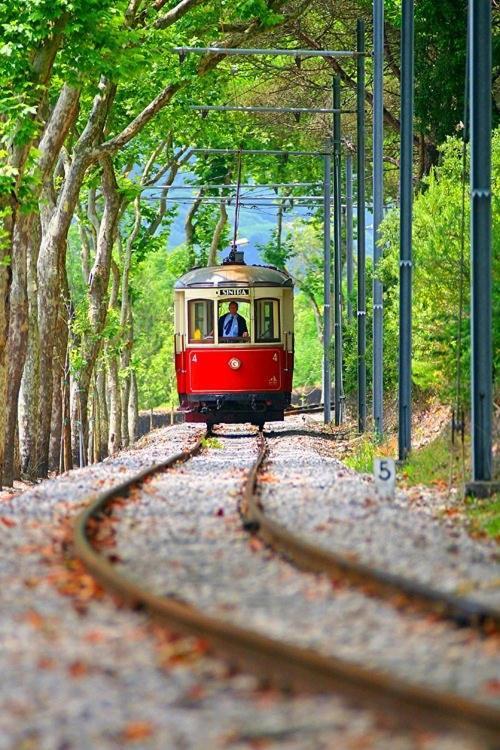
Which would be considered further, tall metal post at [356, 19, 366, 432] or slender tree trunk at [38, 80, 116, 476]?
tall metal post at [356, 19, 366, 432]

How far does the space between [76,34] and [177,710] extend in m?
16.9

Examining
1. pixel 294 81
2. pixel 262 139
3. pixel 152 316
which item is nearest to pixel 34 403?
pixel 294 81

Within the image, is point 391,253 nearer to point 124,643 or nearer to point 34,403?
point 34,403

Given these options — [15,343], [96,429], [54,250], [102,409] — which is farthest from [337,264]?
[102,409]

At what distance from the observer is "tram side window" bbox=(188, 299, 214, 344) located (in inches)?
1254

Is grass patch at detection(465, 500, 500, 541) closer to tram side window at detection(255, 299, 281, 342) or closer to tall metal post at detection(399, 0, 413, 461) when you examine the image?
tall metal post at detection(399, 0, 413, 461)

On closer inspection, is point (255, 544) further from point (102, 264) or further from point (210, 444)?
point (102, 264)

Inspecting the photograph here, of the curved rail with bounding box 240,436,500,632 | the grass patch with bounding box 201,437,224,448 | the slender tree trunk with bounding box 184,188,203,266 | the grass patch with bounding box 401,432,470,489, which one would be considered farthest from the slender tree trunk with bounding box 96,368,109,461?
the curved rail with bounding box 240,436,500,632

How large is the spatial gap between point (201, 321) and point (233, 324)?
25.8 inches

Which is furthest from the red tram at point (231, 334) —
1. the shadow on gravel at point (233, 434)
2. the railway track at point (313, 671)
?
the railway track at point (313, 671)

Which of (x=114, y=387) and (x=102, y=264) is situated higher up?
(x=102, y=264)

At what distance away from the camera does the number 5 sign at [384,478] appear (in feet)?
52.6

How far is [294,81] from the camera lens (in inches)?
1785

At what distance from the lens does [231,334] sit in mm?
31984
